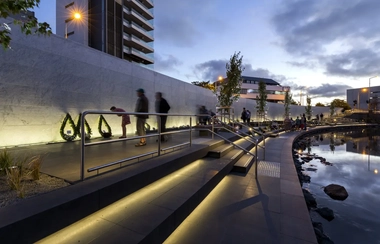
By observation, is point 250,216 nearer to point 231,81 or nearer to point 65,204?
point 65,204

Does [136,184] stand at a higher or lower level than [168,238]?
higher

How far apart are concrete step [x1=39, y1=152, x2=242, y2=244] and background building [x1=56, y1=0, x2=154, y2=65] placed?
26.0 metres

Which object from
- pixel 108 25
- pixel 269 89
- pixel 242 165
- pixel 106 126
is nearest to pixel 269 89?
pixel 269 89

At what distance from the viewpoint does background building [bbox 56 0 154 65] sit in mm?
25781

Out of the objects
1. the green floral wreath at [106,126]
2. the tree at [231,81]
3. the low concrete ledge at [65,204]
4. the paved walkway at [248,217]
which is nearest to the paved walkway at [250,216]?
the paved walkway at [248,217]

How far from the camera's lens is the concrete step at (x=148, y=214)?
6.26 ft

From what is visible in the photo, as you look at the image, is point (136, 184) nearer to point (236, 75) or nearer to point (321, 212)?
point (321, 212)

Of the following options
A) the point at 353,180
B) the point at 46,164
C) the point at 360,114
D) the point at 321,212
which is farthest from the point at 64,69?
the point at 360,114

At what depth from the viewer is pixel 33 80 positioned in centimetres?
586

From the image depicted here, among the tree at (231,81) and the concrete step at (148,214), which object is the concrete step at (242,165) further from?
the tree at (231,81)

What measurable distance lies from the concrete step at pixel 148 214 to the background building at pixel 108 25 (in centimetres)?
2605

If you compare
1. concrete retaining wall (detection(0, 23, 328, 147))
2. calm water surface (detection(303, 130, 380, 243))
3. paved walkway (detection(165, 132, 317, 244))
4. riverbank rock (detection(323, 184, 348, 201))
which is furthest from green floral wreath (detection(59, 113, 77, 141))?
riverbank rock (detection(323, 184, 348, 201))

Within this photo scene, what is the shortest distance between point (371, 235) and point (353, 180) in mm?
4353

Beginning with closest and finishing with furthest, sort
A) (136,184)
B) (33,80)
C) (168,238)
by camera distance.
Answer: (168,238), (136,184), (33,80)
